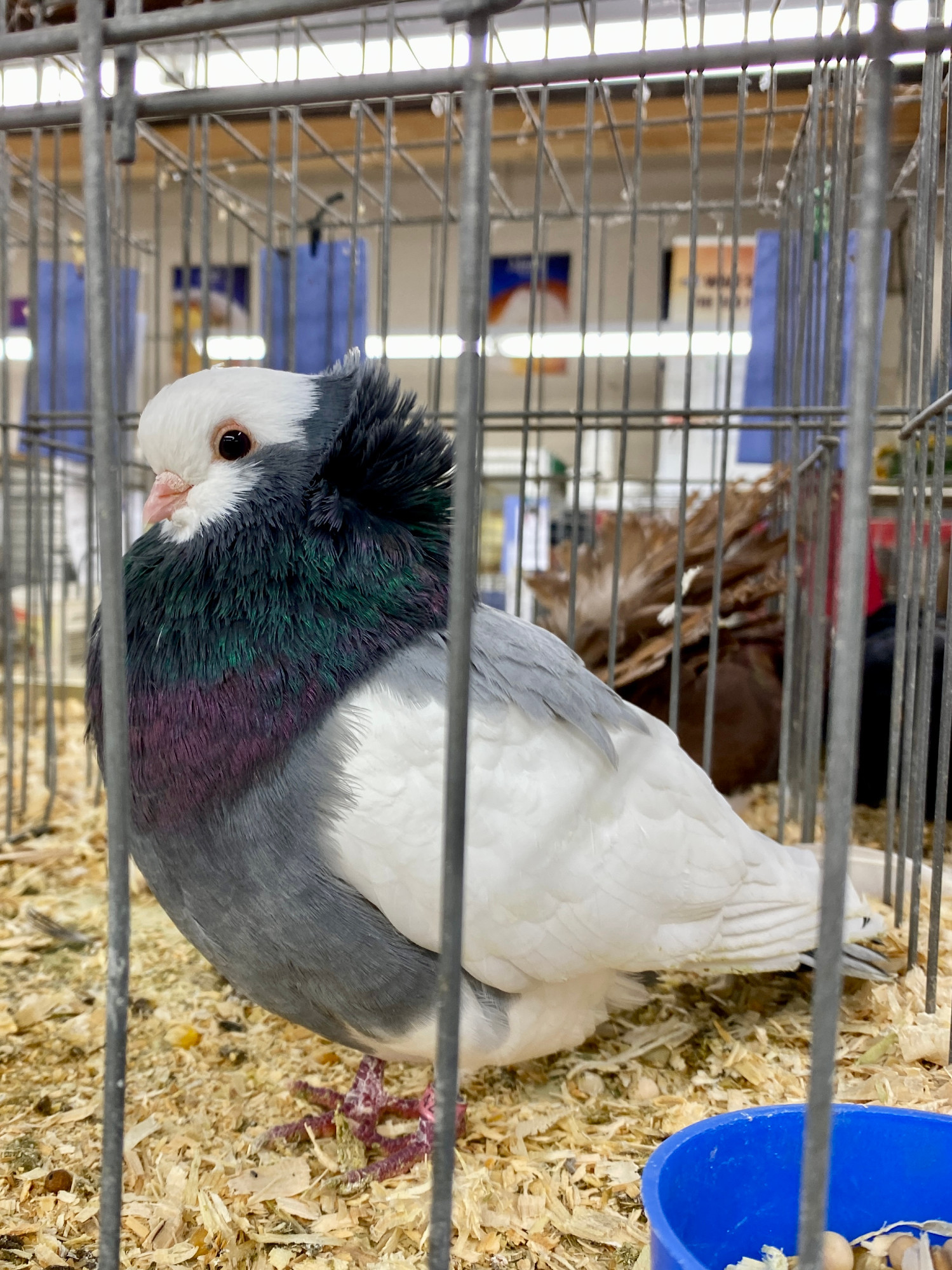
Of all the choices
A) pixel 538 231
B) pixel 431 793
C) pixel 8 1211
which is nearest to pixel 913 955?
pixel 431 793

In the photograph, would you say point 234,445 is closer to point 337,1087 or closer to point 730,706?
point 337,1087

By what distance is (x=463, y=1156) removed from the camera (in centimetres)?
118

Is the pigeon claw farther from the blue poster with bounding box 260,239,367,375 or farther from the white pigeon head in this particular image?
the blue poster with bounding box 260,239,367,375

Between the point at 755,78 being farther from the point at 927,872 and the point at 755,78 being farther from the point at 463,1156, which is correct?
the point at 463,1156

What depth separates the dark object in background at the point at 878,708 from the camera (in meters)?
2.59

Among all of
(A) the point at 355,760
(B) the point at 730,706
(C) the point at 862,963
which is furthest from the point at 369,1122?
(B) the point at 730,706

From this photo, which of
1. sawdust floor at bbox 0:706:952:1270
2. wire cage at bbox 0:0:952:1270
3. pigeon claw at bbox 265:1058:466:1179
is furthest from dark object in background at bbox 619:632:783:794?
pigeon claw at bbox 265:1058:466:1179

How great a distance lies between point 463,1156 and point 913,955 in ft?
2.72

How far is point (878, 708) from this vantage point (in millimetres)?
2668

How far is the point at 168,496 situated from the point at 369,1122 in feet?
2.94

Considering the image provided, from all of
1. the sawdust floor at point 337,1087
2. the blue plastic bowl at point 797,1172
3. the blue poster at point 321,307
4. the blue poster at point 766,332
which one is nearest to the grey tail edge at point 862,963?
the sawdust floor at point 337,1087

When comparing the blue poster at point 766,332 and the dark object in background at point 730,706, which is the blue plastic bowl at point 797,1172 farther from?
the blue poster at point 766,332

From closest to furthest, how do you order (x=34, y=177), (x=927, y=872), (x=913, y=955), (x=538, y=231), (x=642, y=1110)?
(x=642, y=1110)
(x=913, y=955)
(x=927, y=872)
(x=538, y=231)
(x=34, y=177)

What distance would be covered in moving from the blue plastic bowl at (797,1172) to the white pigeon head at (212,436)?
89cm
